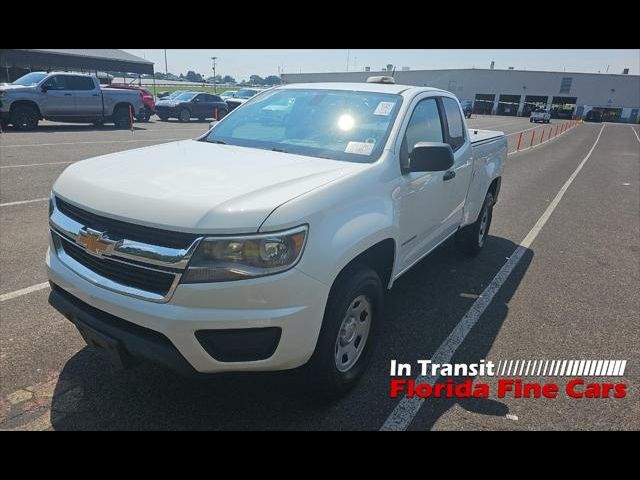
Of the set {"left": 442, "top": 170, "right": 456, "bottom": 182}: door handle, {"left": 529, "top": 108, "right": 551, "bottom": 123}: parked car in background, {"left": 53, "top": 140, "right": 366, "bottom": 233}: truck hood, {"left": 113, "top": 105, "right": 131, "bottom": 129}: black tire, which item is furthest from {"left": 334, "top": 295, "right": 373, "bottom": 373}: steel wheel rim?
{"left": 529, "top": 108, "right": 551, "bottom": 123}: parked car in background

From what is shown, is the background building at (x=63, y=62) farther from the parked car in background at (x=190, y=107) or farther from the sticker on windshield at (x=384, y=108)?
the sticker on windshield at (x=384, y=108)

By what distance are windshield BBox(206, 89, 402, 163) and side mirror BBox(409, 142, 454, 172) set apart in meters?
0.25

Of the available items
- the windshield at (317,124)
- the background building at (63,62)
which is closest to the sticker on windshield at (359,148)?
the windshield at (317,124)

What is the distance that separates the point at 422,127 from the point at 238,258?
7.60 feet

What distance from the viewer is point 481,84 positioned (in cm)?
8050

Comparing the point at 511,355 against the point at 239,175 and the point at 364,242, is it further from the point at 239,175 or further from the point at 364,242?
the point at 239,175

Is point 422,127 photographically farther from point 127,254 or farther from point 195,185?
point 127,254

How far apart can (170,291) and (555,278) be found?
4.55 m

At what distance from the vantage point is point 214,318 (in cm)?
214

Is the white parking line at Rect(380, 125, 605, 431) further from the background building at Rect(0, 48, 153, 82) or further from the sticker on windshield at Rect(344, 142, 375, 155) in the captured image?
the background building at Rect(0, 48, 153, 82)

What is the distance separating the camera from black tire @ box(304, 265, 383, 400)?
2494 mm

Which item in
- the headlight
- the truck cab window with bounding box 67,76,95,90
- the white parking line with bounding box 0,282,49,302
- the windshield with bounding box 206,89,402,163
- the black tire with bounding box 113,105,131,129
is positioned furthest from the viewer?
the black tire with bounding box 113,105,131,129

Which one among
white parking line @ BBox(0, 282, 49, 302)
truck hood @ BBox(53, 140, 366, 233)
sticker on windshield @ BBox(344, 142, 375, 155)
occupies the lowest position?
white parking line @ BBox(0, 282, 49, 302)

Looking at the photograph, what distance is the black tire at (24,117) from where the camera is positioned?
15.1 meters
